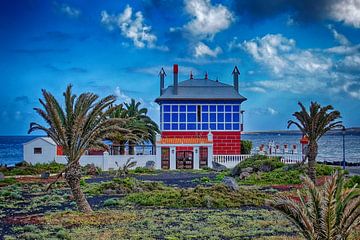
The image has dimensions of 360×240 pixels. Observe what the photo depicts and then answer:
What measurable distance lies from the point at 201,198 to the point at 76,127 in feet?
20.7

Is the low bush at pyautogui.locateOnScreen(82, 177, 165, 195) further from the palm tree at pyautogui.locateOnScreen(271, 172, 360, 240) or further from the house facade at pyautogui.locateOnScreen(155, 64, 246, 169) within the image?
the house facade at pyautogui.locateOnScreen(155, 64, 246, 169)

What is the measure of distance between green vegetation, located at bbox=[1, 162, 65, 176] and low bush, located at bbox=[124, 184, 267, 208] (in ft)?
57.3

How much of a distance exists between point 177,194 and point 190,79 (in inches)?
1236

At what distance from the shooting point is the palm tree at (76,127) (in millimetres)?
17453

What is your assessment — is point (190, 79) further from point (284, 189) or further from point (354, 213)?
point (354, 213)

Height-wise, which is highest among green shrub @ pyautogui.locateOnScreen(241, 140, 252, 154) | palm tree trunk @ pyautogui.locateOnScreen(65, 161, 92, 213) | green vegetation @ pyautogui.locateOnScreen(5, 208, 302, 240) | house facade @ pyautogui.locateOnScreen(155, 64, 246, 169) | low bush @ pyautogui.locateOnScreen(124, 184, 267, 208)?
house facade @ pyautogui.locateOnScreen(155, 64, 246, 169)

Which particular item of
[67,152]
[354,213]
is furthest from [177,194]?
[354,213]

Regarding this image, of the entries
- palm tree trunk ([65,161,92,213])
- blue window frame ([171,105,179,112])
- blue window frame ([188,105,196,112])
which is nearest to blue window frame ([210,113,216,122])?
blue window frame ([188,105,196,112])

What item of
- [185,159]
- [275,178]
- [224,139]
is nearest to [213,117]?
[224,139]

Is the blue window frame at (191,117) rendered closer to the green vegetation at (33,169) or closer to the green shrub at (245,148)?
the green shrub at (245,148)

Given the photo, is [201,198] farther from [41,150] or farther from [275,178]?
[41,150]

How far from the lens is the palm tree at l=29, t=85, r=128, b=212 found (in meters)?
17.5

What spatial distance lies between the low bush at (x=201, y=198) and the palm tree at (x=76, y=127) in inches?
142

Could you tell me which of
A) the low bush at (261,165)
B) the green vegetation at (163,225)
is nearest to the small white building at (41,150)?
the low bush at (261,165)
